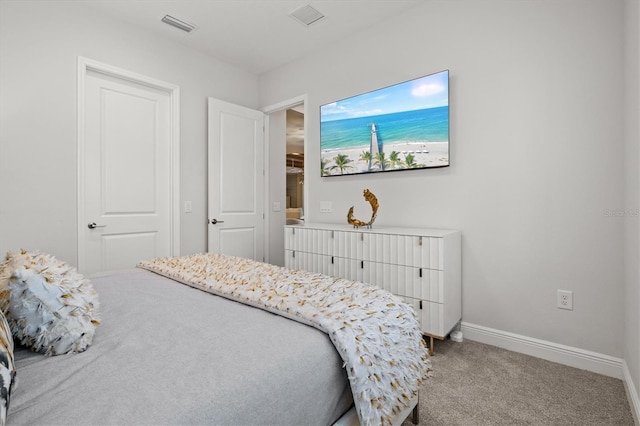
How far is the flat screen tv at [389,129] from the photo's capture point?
→ 266 cm

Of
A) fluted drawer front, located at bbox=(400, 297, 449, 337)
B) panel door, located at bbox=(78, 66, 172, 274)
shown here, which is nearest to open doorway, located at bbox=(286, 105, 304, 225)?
panel door, located at bbox=(78, 66, 172, 274)

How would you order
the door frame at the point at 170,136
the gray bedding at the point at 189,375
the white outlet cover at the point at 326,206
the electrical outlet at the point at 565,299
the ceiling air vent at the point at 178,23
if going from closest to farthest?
1. the gray bedding at the point at 189,375
2. the electrical outlet at the point at 565,299
3. the door frame at the point at 170,136
4. the ceiling air vent at the point at 178,23
5. the white outlet cover at the point at 326,206

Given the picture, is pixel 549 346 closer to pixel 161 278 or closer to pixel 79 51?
pixel 161 278

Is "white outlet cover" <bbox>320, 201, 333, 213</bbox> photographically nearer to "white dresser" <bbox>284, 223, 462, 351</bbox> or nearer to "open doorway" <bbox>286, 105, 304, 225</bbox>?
"white dresser" <bbox>284, 223, 462, 351</bbox>

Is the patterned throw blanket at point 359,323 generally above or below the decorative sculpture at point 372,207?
below

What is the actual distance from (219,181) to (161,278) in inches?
77.7

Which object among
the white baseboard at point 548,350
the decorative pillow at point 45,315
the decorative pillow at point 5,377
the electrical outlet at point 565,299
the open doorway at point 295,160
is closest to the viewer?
the decorative pillow at point 5,377

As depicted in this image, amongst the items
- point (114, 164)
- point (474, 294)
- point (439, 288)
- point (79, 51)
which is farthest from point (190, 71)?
point (474, 294)

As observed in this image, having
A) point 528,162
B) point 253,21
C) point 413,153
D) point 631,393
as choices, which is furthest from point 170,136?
point 631,393

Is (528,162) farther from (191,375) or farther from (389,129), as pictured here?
(191,375)

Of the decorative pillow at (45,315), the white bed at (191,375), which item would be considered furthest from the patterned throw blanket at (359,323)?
the decorative pillow at (45,315)

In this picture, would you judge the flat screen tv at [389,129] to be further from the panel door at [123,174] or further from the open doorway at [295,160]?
the panel door at [123,174]

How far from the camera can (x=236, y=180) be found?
386cm

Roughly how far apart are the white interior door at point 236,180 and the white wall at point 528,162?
1.78 metres
